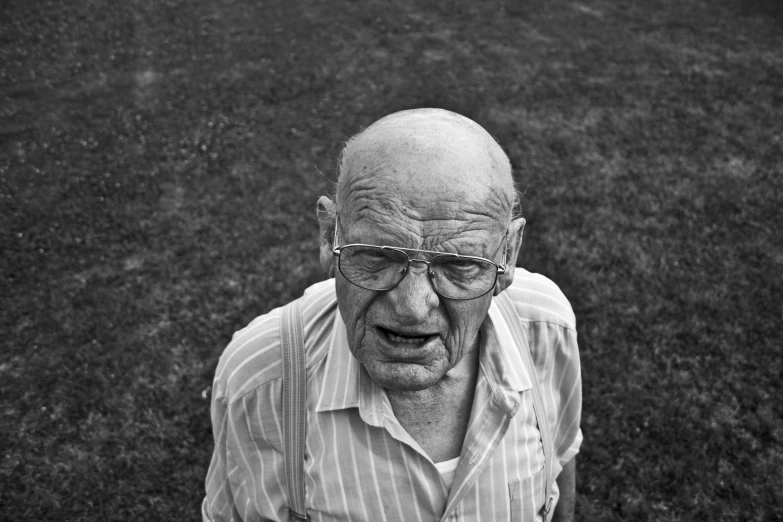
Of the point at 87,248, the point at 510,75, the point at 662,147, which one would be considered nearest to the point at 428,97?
the point at 510,75

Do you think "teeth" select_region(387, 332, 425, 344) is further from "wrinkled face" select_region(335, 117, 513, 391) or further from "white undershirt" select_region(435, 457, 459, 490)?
"white undershirt" select_region(435, 457, 459, 490)

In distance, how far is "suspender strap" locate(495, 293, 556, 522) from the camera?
75.5 inches

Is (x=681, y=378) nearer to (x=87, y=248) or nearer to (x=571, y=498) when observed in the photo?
(x=571, y=498)

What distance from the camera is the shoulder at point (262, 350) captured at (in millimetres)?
1804

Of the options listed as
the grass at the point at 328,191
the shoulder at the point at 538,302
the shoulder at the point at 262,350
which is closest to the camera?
the shoulder at the point at 262,350

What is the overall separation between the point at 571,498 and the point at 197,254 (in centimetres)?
417

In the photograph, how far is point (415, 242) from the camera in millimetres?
1471

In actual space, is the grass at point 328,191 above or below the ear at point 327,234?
below

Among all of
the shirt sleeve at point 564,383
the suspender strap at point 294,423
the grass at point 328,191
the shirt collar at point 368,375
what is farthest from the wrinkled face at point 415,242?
the grass at point 328,191

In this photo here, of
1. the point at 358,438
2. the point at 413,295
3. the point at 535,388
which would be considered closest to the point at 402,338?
the point at 413,295

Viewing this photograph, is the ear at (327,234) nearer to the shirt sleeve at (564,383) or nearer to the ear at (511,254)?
the ear at (511,254)

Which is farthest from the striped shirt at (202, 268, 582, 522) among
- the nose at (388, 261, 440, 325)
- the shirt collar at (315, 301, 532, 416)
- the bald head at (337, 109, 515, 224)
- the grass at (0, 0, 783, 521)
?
the grass at (0, 0, 783, 521)

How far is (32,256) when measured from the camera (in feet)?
18.4

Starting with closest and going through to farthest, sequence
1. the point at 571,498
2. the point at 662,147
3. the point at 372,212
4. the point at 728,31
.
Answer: the point at 372,212 → the point at 571,498 → the point at 662,147 → the point at 728,31
